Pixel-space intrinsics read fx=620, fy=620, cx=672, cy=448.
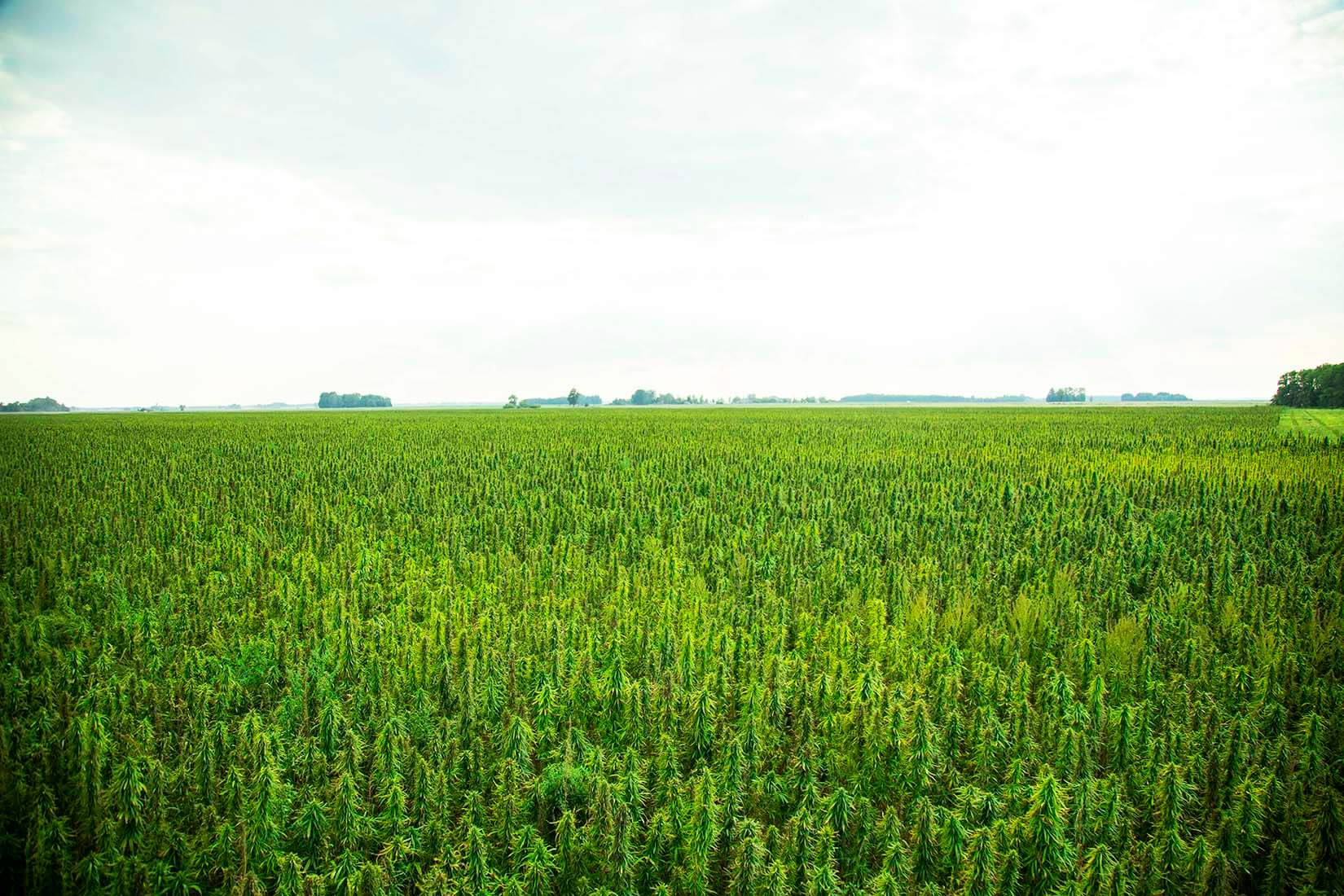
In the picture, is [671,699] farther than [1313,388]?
No

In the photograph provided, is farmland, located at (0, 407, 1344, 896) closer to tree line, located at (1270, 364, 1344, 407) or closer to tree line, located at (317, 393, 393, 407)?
tree line, located at (1270, 364, 1344, 407)

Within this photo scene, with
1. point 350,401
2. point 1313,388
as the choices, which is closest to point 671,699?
point 1313,388

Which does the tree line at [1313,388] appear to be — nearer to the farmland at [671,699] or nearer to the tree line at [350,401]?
the farmland at [671,699]

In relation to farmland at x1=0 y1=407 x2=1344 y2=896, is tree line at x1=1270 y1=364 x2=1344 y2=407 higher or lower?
higher

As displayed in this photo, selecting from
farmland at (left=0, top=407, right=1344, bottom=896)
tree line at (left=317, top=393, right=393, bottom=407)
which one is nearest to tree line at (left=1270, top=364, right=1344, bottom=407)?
farmland at (left=0, top=407, right=1344, bottom=896)

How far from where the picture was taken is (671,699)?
4.86 metres

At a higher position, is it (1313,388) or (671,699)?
(1313,388)

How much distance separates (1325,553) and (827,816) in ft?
38.7

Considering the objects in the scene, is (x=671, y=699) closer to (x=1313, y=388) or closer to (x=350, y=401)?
(x=1313, y=388)

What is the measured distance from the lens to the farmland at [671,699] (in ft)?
11.1

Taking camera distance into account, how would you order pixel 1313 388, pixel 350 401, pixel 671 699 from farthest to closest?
pixel 350 401 → pixel 1313 388 → pixel 671 699

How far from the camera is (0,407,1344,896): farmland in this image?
3.37 metres

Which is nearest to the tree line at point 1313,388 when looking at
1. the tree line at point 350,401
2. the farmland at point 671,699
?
the farmland at point 671,699

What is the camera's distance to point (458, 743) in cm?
432
